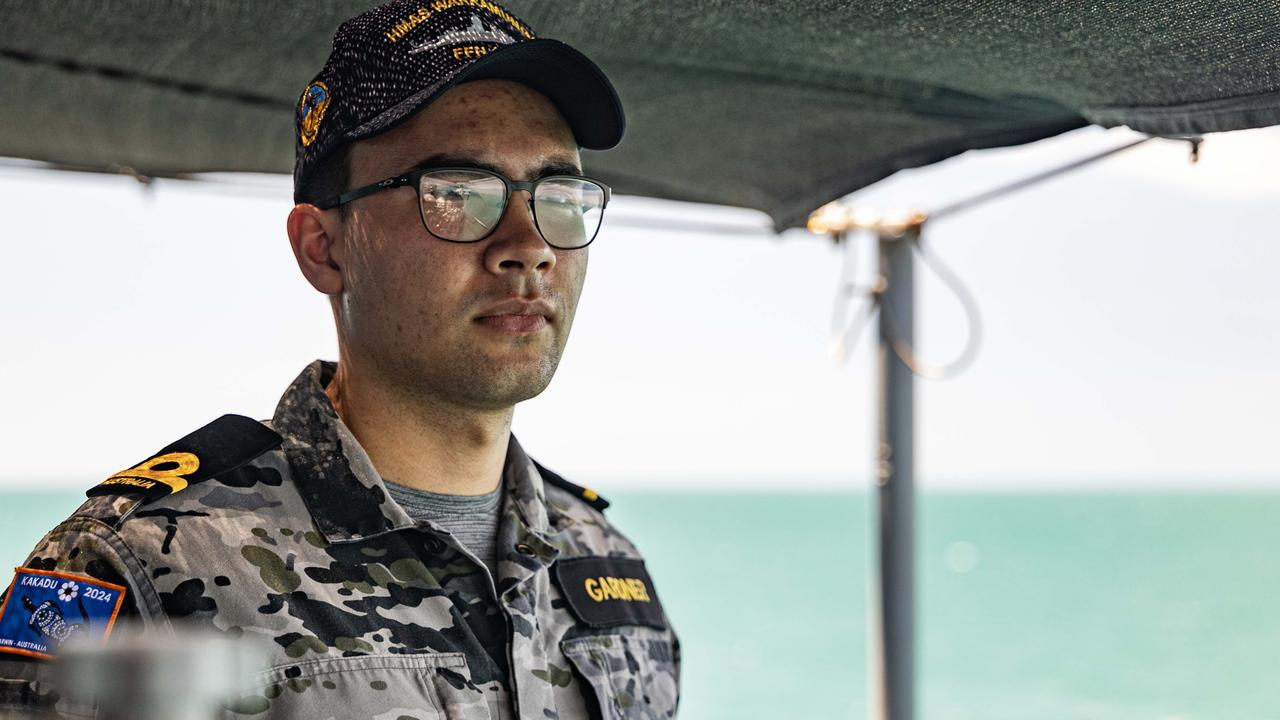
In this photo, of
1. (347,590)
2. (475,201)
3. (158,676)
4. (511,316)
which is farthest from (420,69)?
(158,676)

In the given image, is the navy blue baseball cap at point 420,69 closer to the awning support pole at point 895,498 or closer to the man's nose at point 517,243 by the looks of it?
the man's nose at point 517,243

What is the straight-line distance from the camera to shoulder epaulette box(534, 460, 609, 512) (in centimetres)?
188

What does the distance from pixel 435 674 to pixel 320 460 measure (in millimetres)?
280

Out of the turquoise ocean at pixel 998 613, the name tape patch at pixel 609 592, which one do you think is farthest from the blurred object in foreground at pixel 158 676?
the turquoise ocean at pixel 998 613

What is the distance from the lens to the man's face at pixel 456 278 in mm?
1447

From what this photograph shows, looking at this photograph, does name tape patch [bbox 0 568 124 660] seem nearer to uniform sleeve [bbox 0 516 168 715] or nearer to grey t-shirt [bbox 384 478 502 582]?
uniform sleeve [bbox 0 516 168 715]

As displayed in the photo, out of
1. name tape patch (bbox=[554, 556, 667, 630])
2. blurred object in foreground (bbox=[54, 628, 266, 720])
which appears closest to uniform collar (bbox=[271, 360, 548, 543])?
Result: name tape patch (bbox=[554, 556, 667, 630])

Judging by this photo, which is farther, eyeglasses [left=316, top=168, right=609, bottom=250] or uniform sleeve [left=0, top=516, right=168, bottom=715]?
eyeglasses [left=316, top=168, right=609, bottom=250]

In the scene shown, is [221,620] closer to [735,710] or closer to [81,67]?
[81,67]

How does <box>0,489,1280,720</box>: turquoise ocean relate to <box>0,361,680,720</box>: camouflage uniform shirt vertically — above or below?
below

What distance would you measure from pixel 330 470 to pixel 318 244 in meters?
0.28

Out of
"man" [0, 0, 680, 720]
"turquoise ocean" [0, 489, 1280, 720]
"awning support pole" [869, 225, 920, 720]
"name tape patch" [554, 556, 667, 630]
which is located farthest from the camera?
"turquoise ocean" [0, 489, 1280, 720]

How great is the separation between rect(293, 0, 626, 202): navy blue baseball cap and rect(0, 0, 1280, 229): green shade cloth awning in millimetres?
172

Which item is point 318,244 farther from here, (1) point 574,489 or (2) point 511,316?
(1) point 574,489
